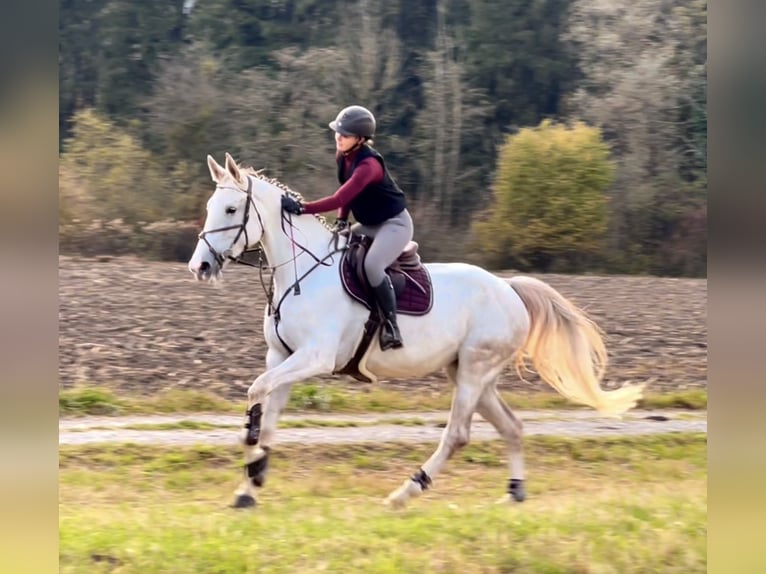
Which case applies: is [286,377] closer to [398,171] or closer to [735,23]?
[735,23]

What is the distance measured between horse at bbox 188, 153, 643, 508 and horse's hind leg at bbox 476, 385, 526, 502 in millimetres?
10

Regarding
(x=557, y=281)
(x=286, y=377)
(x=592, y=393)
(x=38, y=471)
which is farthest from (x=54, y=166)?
(x=557, y=281)

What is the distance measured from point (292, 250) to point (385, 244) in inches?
29.7

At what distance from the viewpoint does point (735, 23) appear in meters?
3.04

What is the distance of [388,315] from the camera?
7656mm

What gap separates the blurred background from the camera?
21688 mm

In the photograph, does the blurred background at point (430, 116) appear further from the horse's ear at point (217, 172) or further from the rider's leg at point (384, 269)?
the rider's leg at point (384, 269)

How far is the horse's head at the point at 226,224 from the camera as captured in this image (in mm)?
7324

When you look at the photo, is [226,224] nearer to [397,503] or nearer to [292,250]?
[292,250]

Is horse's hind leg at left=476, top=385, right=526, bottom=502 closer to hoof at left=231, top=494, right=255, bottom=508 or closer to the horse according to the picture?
the horse

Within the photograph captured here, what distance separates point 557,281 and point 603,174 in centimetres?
370

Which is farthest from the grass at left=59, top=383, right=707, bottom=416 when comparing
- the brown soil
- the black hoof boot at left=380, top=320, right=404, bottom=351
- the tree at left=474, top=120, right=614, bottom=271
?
the tree at left=474, top=120, right=614, bottom=271

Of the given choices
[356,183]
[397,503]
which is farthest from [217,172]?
[397,503]

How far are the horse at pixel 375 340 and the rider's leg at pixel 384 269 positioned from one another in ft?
0.43
